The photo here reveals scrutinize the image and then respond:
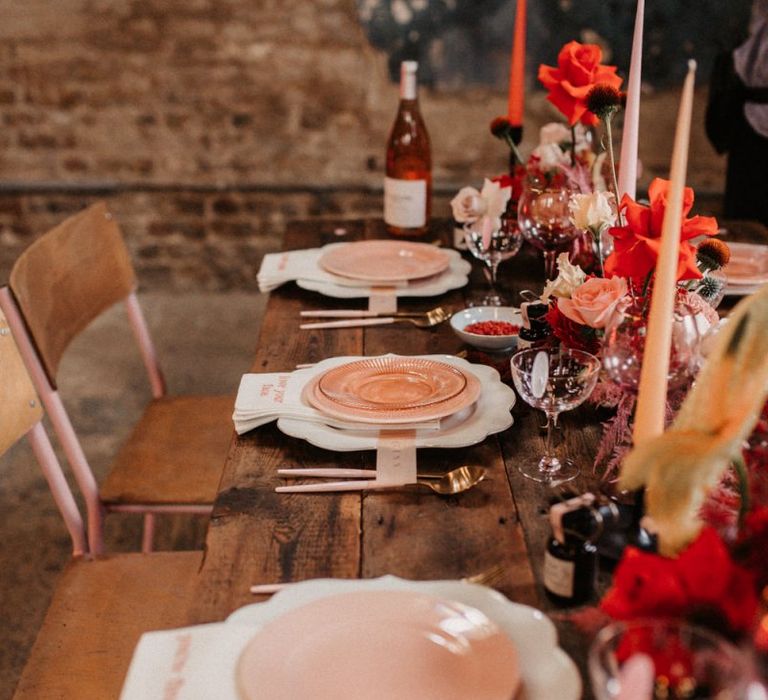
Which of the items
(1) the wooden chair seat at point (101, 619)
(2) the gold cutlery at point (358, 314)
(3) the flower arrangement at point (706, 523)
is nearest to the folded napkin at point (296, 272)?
(2) the gold cutlery at point (358, 314)

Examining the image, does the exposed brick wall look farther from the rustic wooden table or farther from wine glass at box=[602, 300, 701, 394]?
wine glass at box=[602, 300, 701, 394]

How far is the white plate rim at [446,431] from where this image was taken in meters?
1.14

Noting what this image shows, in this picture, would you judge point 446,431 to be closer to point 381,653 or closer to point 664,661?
point 381,653

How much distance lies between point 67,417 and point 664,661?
4.87 ft

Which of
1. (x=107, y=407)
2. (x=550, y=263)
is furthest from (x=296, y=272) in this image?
(x=107, y=407)

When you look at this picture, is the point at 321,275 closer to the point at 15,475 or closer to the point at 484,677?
the point at 484,677

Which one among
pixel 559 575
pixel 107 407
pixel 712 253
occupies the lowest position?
pixel 107 407

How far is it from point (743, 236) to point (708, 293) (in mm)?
938

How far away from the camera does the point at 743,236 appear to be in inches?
85.5

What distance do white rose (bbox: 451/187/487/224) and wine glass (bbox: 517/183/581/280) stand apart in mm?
167

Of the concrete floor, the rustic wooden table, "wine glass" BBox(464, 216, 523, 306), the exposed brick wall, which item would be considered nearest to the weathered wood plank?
the rustic wooden table

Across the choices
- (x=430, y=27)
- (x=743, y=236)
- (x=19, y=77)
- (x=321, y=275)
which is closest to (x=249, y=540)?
(x=321, y=275)

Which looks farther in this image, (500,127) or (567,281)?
(500,127)

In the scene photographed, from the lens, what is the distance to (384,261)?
6.22 feet
